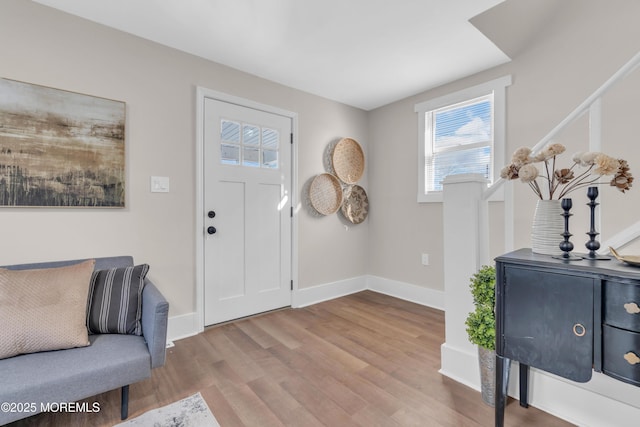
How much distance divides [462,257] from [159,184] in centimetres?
225

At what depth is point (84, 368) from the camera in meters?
1.30

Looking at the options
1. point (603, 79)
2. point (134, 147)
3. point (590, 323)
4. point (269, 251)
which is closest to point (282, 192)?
point (269, 251)

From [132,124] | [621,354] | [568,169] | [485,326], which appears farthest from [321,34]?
[621,354]

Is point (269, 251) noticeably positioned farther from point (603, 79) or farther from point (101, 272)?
point (603, 79)

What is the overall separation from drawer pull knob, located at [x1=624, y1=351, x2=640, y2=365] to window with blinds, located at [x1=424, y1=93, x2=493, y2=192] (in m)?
2.05

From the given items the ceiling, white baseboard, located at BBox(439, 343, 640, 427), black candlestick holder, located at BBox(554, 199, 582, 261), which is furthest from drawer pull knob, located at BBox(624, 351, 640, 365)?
the ceiling

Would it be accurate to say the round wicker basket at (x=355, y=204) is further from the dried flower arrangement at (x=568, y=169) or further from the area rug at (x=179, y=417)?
the area rug at (x=179, y=417)

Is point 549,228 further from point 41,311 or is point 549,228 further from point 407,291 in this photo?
point 41,311

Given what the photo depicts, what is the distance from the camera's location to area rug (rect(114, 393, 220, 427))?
57.1 inches

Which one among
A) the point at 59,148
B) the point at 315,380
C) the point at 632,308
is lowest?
the point at 315,380

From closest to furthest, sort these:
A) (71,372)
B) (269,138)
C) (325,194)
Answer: (71,372)
(269,138)
(325,194)

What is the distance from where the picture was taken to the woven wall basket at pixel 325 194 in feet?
10.9

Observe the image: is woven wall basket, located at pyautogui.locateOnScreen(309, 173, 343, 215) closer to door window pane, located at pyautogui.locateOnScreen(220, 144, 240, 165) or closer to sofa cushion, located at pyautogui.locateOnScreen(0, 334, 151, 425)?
door window pane, located at pyautogui.locateOnScreen(220, 144, 240, 165)

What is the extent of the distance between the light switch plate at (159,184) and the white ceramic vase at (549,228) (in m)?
2.47
